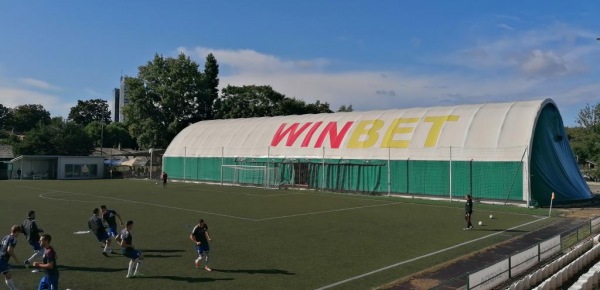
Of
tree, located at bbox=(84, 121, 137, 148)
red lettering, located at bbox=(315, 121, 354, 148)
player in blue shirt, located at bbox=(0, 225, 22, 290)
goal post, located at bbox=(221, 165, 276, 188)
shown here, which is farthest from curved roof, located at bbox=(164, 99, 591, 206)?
tree, located at bbox=(84, 121, 137, 148)

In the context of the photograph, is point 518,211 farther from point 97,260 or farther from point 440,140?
point 97,260

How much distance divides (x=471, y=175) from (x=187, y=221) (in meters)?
21.2

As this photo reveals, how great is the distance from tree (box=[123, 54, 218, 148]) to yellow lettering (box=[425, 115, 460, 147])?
4709 centimetres

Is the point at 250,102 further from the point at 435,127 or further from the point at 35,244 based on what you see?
the point at 35,244

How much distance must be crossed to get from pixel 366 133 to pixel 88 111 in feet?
404

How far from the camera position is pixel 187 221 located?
885 inches

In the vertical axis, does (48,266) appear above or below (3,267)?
above

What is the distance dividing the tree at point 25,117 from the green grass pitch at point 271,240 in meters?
105

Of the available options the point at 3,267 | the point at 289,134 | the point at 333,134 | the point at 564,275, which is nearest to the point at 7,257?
the point at 3,267

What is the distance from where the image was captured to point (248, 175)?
49.1 meters

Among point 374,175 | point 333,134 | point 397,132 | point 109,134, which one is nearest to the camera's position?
point 374,175

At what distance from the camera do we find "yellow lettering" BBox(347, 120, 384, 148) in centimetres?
4075

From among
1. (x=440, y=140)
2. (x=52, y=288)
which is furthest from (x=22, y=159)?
(x=52, y=288)

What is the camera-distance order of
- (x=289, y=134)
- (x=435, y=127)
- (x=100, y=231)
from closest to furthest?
(x=100, y=231) < (x=435, y=127) < (x=289, y=134)
